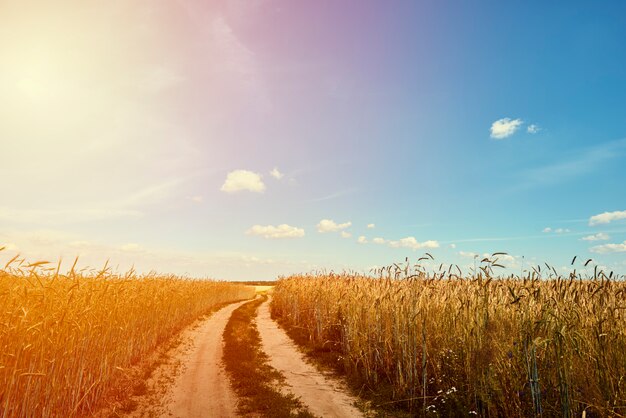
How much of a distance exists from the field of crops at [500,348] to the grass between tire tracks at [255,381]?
10.7 ft

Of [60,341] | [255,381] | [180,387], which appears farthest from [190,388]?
[60,341]

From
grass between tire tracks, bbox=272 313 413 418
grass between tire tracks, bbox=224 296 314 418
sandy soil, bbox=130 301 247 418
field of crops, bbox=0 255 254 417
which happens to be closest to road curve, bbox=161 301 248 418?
sandy soil, bbox=130 301 247 418

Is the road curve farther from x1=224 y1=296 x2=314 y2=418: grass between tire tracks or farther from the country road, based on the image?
x1=224 y1=296 x2=314 y2=418: grass between tire tracks

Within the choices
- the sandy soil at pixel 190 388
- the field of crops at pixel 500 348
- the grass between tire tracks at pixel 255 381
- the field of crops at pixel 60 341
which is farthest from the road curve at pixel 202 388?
the field of crops at pixel 500 348

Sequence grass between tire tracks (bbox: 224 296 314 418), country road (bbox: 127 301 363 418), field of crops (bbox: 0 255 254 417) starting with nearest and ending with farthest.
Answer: field of crops (bbox: 0 255 254 417) < grass between tire tracks (bbox: 224 296 314 418) < country road (bbox: 127 301 363 418)

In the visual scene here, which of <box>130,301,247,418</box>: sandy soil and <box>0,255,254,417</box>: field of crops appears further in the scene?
<box>130,301,247,418</box>: sandy soil

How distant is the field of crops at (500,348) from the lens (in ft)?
26.2

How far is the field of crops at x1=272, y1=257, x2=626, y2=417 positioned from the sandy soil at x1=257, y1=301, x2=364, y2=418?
1297mm

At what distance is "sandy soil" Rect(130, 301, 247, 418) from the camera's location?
11.6m

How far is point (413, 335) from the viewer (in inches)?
474

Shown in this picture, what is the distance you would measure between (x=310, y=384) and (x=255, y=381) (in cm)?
220

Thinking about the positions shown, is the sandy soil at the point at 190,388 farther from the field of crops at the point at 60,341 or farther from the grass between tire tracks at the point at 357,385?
the grass between tire tracks at the point at 357,385

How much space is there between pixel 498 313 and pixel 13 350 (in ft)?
41.8

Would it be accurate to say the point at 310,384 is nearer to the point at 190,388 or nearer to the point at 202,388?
the point at 202,388
